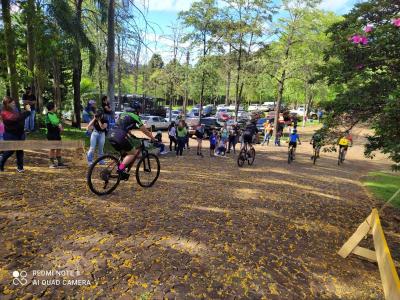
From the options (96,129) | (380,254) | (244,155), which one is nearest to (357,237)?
(380,254)

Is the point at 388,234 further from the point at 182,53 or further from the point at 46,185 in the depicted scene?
the point at 182,53

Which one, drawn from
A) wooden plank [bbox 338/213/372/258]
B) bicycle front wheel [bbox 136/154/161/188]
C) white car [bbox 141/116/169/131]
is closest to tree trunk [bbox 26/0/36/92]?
bicycle front wheel [bbox 136/154/161/188]

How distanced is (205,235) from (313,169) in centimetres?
1130

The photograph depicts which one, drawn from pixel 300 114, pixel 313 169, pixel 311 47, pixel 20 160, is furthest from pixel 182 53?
pixel 300 114

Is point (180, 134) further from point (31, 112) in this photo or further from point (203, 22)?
point (203, 22)

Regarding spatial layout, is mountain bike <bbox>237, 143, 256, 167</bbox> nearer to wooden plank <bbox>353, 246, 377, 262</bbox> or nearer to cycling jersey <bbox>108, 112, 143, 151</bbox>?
cycling jersey <bbox>108, 112, 143, 151</bbox>

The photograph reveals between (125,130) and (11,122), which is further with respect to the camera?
(11,122)

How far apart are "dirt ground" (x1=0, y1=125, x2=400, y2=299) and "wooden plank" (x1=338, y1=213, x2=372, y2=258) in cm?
15

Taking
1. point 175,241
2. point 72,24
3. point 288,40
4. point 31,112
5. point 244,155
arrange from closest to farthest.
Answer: point 175,241
point 31,112
point 244,155
point 72,24
point 288,40

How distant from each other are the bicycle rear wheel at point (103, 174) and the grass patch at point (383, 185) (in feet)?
30.4

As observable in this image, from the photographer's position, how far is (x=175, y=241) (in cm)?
509

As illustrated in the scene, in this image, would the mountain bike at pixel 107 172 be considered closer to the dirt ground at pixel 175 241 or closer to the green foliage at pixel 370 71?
the dirt ground at pixel 175 241

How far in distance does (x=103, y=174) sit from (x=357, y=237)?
5.01 meters

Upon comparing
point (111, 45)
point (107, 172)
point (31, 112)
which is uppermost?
point (111, 45)
